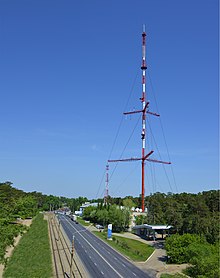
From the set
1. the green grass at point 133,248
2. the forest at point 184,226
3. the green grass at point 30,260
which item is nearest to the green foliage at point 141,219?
the forest at point 184,226

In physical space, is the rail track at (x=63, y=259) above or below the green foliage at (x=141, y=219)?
below

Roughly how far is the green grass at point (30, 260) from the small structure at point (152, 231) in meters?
25.9

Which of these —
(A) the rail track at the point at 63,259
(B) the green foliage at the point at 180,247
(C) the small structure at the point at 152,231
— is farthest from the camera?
(C) the small structure at the point at 152,231

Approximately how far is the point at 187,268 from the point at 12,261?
26413 millimetres

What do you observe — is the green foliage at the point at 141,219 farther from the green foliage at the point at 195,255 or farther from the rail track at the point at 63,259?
the green foliage at the point at 195,255

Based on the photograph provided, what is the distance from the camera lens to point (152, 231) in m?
85.2

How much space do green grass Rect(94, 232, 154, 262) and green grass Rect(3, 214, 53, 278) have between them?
46.8 feet

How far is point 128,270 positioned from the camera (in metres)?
49.8

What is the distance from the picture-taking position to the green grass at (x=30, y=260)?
44.6 metres

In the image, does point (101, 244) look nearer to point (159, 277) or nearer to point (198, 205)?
point (198, 205)

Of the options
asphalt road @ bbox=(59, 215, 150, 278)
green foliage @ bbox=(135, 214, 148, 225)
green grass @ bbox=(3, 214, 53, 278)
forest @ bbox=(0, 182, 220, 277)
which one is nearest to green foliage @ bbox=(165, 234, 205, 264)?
forest @ bbox=(0, 182, 220, 277)

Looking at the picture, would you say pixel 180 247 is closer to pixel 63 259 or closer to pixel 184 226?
pixel 184 226

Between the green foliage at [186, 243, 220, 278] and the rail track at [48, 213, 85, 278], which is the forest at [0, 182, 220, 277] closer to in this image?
the green foliage at [186, 243, 220, 278]

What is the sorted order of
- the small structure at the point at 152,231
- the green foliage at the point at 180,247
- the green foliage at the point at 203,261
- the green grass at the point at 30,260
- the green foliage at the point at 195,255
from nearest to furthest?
the green foliage at the point at 203,261, the green foliage at the point at 195,255, the green grass at the point at 30,260, the green foliage at the point at 180,247, the small structure at the point at 152,231
